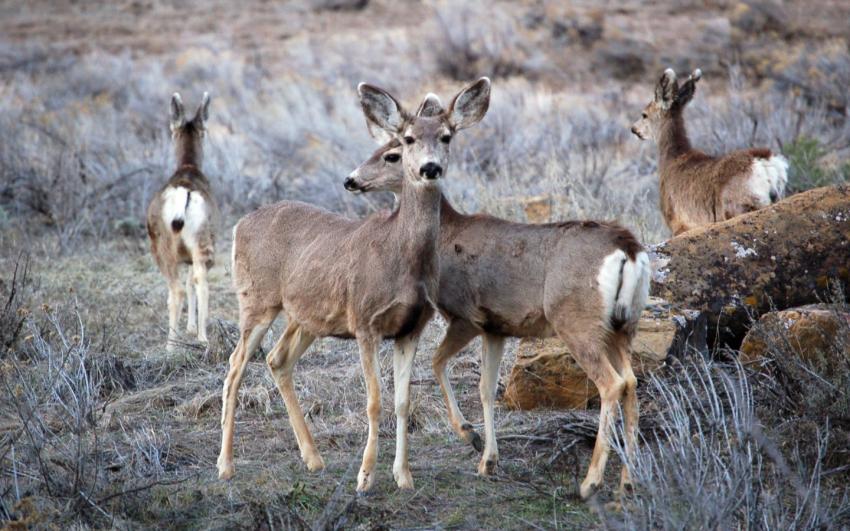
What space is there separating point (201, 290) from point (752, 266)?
501cm

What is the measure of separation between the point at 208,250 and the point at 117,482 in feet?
15.7

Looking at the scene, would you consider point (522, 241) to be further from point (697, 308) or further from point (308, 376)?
point (308, 376)

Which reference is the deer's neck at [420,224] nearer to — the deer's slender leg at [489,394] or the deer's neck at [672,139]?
the deer's slender leg at [489,394]

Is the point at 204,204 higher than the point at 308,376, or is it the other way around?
the point at 204,204

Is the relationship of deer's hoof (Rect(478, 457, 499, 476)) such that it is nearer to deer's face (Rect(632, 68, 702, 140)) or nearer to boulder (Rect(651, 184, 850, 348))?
boulder (Rect(651, 184, 850, 348))

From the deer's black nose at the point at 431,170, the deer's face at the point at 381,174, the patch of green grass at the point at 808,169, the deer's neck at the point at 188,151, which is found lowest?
the patch of green grass at the point at 808,169

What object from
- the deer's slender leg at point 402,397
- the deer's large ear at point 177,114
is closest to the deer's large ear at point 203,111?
the deer's large ear at point 177,114

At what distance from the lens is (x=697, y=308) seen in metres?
7.41

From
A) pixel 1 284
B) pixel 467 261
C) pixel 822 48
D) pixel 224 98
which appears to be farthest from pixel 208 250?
pixel 822 48

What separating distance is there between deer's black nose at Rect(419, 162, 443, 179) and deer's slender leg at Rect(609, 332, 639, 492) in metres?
1.29

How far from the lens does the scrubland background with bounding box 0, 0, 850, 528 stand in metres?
5.77

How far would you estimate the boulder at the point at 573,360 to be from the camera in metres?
7.07

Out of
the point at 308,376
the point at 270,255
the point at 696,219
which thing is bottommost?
the point at 308,376

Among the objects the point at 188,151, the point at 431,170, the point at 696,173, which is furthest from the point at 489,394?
the point at 188,151
